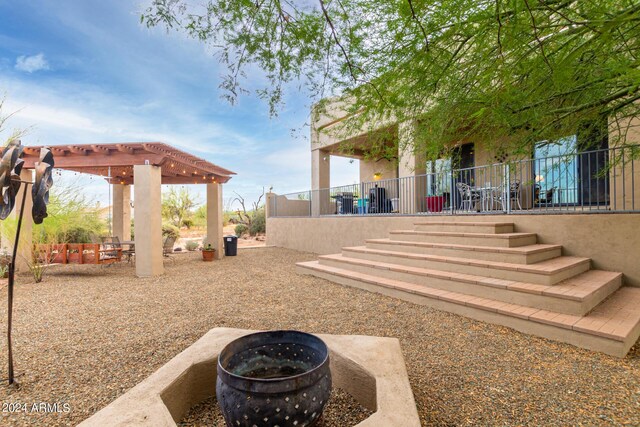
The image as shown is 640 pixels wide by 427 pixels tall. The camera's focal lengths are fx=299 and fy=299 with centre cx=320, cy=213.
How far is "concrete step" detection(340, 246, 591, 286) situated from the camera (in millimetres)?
4197

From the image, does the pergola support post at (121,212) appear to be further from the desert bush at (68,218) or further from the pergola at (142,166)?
the pergola at (142,166)

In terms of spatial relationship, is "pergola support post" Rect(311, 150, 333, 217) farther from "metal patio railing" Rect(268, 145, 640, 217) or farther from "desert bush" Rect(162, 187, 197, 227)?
"desert bush" Rect(162, 187, 197, 227)

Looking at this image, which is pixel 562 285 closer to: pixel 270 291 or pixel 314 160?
pixel 270 291

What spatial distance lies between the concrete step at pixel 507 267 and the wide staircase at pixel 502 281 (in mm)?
13

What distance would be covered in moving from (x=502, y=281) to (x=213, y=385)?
411 centimetres

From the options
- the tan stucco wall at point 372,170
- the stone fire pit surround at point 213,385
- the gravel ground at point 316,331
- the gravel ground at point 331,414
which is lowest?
the gravel ground at point 316,331

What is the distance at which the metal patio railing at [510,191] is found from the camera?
5.67 meters

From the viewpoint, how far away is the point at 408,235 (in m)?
7.13

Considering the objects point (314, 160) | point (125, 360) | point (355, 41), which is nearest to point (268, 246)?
point (314, 160)

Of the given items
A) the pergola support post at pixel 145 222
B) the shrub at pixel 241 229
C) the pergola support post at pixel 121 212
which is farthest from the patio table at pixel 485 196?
the shrub at pixel 241 229

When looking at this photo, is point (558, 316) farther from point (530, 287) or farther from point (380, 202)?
point (380, 202)

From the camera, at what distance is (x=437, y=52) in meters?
3.28

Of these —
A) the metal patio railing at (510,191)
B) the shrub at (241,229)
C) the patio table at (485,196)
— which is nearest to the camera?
the metal patio railing at (510,191)

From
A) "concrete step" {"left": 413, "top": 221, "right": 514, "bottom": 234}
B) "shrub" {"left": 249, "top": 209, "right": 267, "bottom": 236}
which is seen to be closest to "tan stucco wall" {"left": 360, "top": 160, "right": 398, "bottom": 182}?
"concrete step" {"left": 413, "top": 221, "right": 514, "bottom": 234}
